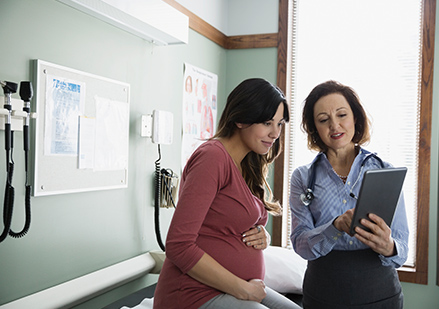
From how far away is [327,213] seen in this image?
1510 mm

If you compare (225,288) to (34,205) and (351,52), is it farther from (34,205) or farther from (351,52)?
(351,52)

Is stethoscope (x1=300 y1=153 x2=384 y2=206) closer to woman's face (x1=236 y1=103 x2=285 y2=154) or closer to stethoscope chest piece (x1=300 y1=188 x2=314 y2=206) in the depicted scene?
stethoscope chest piece (x1=300 y1=188 x2=314 y2=206)

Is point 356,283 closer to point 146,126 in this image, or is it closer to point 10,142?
point 10,142

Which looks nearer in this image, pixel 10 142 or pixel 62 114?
pixel 10 142

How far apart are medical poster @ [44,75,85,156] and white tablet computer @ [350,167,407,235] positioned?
1211 mm

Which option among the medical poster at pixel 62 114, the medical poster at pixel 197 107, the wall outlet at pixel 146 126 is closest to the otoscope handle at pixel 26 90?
the medical poster at pixel 62 114

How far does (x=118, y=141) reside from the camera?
2.18m

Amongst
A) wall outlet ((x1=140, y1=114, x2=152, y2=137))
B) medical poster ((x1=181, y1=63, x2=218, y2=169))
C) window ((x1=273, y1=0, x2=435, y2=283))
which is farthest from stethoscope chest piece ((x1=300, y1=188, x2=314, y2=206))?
window ((x1=273, y1=0, x2=435, y2=283))

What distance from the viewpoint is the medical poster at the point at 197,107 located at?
9.51 ft

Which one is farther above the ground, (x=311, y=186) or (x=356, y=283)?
(x=311, y=186)

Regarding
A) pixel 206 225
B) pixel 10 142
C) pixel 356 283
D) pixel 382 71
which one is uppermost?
pixel 382 71

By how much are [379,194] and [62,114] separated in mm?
1290

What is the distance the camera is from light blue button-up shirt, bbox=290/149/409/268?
4.66ft

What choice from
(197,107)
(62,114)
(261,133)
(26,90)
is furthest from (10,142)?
(197,107)
